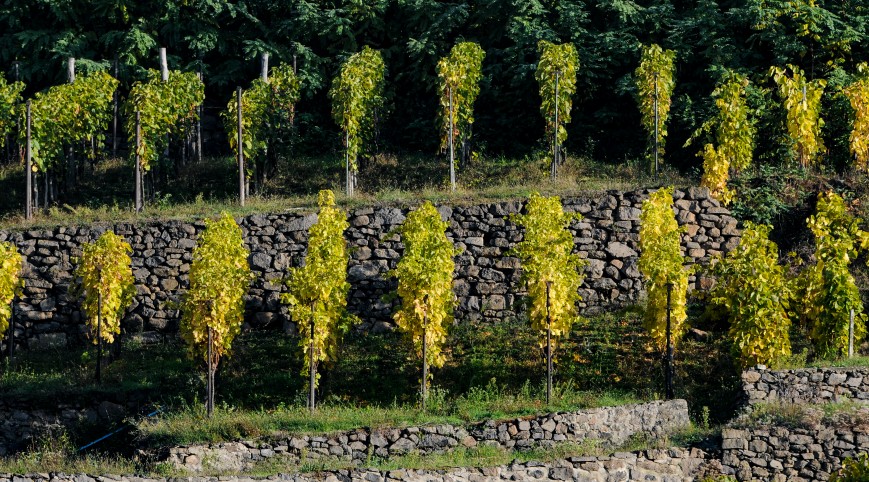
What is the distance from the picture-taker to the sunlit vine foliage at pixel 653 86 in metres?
38.0

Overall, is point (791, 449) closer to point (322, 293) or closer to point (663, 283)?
point (663, 283)

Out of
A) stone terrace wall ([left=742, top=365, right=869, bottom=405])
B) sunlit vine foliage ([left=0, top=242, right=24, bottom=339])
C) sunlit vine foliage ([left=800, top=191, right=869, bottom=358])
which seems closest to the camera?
stone terrace wall ([left=742, top=365, right=869, bottom=405])

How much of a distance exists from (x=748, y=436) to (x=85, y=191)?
1762cm

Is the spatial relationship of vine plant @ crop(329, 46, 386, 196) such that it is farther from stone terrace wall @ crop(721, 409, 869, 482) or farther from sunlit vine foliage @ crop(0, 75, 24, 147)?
stone terrace wall @ crop(721, 409, 869, 482)

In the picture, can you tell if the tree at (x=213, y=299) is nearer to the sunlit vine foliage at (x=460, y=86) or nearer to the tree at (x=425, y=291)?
the tree at (x=425, y=291)

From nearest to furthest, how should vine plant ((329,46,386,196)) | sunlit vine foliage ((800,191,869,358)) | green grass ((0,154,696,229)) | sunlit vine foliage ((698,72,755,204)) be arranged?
sunlit vine foliage ((800,191,869,358)) < sunlit vine foliage ((698,72,755,204)) < green grass ((0,154,696,229)) < vine plant ((329,46,386,196))

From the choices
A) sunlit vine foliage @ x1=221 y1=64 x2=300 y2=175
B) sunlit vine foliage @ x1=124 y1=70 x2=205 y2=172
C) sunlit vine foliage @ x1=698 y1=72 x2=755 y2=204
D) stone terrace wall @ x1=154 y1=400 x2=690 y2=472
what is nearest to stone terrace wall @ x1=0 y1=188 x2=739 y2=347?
sunlit vine foliage @ x1=698 y1=72 x2=755 y2=204

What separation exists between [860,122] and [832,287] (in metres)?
6.95

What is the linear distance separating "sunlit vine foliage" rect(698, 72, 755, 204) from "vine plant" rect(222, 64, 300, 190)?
9183 millimetres

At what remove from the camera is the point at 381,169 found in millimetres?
39844

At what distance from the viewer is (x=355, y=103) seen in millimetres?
38125

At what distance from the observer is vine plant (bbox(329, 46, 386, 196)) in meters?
38.1

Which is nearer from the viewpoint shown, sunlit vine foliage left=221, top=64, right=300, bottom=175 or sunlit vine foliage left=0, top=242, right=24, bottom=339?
sunlit vine foliage left=0, top=242, right=24, bottom=339

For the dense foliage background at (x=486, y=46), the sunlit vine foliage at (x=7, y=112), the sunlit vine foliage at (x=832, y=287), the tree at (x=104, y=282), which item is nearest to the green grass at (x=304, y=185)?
the dense foliage background at (x=486, y=46)
